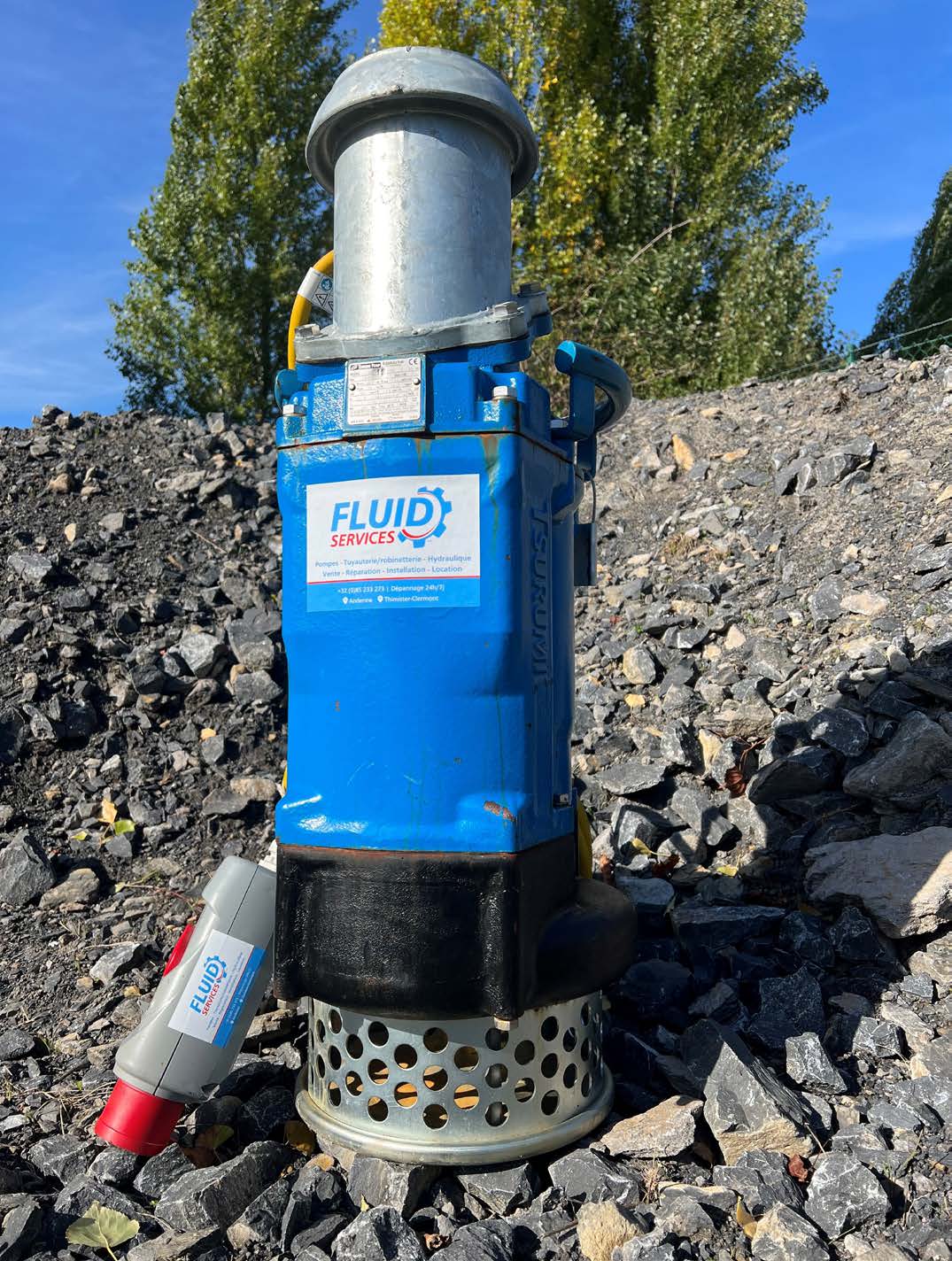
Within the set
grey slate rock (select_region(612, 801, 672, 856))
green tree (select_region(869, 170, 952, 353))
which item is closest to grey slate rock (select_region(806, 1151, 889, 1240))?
grey slate rock (select_region(612, 801, 672, 856))

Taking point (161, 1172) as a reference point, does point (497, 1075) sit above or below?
above

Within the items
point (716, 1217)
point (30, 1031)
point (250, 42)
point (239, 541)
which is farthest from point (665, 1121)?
point (250, 42)

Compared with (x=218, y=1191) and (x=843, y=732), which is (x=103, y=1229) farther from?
(x=843, y=732)

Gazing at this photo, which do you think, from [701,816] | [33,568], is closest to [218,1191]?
[701,816]

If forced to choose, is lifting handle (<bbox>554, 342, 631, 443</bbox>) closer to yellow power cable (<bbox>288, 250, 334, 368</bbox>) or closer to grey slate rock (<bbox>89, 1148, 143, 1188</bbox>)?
yellow power cable (<bbox>288, 250, 334, 368</bbox>)

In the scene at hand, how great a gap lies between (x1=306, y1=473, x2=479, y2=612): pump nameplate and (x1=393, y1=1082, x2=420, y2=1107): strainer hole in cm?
110

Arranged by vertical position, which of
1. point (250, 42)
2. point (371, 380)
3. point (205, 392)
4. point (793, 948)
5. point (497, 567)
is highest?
point (250, 42)

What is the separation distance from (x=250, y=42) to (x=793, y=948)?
17810 millimetres

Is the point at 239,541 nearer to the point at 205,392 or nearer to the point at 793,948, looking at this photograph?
the point at 793,948

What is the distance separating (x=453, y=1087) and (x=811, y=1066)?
2.99ft

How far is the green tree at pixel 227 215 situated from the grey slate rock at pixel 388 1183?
15780 millimetres

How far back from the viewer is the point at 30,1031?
125 inches

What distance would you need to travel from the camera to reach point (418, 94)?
2336 mm

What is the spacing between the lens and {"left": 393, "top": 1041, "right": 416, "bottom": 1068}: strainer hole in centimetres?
227
